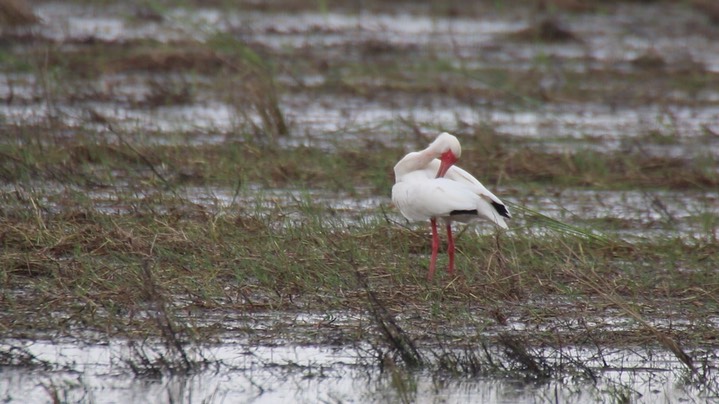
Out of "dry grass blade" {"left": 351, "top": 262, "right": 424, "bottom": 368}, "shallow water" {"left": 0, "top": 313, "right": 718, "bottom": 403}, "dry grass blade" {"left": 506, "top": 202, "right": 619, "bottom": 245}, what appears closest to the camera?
"shallow water" {"left": 0, "top": 313, "right": 718, "bottom": 403}

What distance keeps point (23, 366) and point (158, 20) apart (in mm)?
15604

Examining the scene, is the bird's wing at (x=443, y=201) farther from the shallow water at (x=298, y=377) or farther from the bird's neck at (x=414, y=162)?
Result: the shallow water at (x=298, y=377)

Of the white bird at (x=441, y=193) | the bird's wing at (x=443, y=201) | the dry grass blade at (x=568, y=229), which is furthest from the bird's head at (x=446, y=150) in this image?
the dry grass blade at (x=568, y=229)

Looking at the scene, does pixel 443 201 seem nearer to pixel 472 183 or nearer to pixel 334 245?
pixel 472 183

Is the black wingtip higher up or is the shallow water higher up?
the black wingtip

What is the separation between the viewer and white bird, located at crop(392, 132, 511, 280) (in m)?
6.13

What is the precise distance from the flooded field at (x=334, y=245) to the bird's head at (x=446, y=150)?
1.55 ft

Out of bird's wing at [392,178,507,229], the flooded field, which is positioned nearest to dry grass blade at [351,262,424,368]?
the flooded field

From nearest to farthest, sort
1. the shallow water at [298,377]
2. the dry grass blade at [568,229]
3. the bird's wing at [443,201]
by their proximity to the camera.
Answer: the shallow water at [298,377] → the bird's wing at [443,201] → the dry grass blade at [568,229]

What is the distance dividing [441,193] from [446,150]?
1.72 ft

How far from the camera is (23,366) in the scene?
16.4 ft

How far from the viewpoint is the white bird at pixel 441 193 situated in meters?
6.13

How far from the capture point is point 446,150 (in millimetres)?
6645

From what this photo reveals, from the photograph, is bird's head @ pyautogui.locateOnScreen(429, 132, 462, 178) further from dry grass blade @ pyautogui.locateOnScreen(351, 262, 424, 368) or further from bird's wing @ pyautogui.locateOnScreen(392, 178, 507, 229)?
dry grass blade @ pyautogui.locateOnScreen(351, 262, 424, 368)
